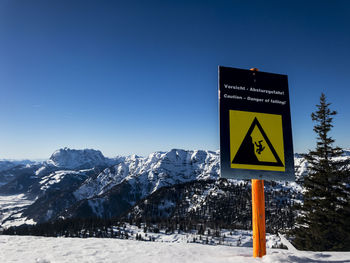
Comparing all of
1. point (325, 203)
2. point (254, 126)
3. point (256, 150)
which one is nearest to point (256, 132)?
point (254, 126)

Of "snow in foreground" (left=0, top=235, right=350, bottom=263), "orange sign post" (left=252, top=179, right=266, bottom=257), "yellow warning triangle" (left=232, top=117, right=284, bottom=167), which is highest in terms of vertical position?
"yellow warning triangle" (left=232, top=117, right=284, bottom=167)

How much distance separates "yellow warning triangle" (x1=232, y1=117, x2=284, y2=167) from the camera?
6496mm

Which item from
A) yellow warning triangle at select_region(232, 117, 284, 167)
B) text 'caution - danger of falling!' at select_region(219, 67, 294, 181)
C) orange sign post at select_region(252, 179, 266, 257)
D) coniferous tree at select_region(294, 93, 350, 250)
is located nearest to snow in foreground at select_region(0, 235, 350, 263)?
orange sign post at select_region(252, 179, 266, 257)

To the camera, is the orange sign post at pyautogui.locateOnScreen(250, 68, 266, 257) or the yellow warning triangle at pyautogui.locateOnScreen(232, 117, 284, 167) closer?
the orange sign post at pyautogui.locateOnScreen(250, 68, 266, 257)

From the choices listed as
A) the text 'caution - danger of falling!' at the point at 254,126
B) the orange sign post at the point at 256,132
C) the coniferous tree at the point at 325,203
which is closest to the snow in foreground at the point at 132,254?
the orange sign post at the point at 256,132

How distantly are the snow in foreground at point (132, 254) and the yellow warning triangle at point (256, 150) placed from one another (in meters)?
2.36

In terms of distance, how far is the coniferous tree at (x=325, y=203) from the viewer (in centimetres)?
2172

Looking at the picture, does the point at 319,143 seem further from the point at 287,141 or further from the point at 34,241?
the point at 34,241

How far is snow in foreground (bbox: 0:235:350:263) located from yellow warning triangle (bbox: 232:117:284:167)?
2.36 m

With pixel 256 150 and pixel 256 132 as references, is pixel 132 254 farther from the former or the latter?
pixel 256 132

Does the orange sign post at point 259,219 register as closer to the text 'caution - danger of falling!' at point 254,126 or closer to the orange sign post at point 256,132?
the orange sign post at point 256,132

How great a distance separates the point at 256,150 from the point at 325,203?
20770 mm

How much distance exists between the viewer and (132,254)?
7.52m

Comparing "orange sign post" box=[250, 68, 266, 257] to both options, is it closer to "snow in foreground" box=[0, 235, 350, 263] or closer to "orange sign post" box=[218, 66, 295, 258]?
"orange sign post" box=[218, 66, 295, 258]
